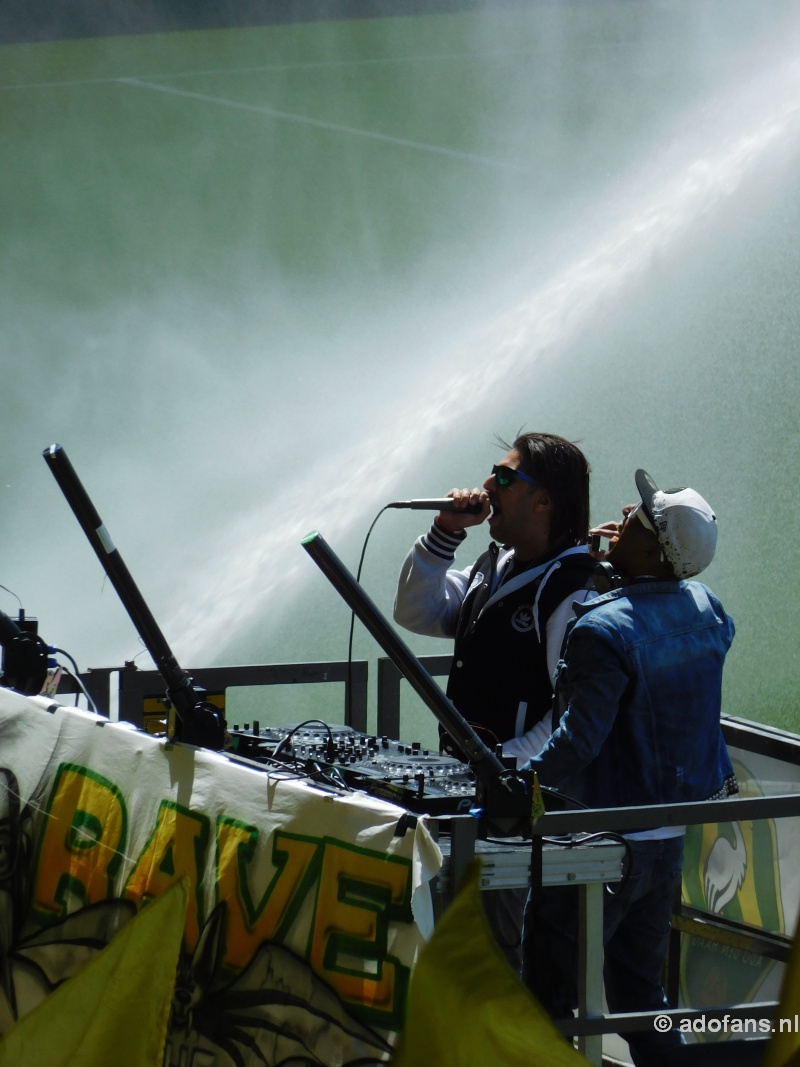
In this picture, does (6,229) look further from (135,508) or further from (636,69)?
(636,69)

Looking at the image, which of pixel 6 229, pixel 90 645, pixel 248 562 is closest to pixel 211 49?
pixel 6 229

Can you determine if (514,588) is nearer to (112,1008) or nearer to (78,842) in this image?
(78,842)

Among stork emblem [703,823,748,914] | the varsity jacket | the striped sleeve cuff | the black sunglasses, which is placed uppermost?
the black sunglasses

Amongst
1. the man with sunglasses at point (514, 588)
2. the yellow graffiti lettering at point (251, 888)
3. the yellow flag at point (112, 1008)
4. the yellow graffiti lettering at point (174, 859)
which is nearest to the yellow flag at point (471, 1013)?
the yellow flag at point (112, 1008)

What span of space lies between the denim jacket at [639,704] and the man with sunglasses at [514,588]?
252 mm

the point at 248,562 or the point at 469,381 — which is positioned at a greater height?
the point at 469,381

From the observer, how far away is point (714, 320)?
9211 mm

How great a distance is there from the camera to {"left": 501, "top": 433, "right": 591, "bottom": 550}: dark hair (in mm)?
3043

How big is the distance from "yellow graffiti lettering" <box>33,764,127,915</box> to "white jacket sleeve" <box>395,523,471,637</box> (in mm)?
1209

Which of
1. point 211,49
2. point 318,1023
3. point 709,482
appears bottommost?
point 318,1023

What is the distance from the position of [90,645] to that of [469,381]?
11.1 feet

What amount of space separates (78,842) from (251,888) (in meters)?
0.51

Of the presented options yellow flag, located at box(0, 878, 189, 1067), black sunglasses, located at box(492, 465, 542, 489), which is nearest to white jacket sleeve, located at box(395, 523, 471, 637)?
black sunglasses, located at box(492, 465, 542, 489)

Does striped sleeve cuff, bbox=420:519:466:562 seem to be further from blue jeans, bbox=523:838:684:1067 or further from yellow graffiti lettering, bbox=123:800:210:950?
yellow graffiti lettering, bbox=123:800:210:950
